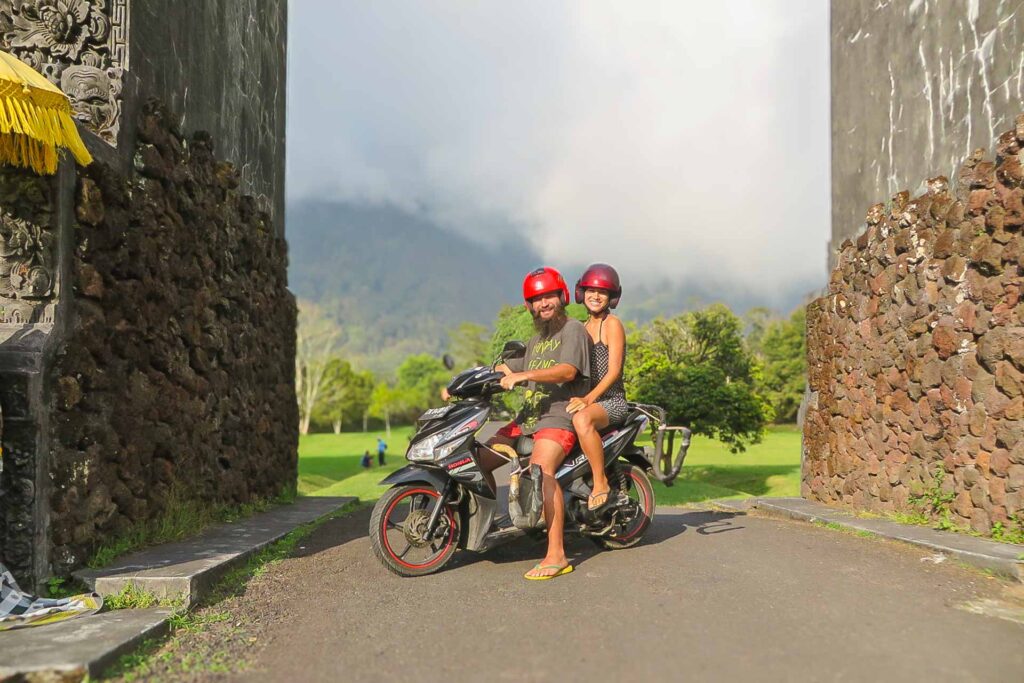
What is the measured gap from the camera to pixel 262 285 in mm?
9453

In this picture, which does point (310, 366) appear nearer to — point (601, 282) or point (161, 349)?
point (161, 349)

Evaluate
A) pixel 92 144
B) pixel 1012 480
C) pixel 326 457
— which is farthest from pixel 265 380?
pixel 326 457

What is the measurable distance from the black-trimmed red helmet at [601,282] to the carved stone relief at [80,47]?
11.5 feet

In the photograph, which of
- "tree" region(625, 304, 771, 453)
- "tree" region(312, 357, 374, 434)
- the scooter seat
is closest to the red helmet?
the scooter seat

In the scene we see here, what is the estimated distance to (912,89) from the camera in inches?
323

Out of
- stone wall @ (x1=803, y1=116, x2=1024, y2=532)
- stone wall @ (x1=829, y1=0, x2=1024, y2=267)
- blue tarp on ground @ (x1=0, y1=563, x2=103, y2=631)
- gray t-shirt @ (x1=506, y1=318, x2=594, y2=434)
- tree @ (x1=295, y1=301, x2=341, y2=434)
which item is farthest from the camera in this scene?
tree @ (x1=295, y1=301, x2=341, y2=434)

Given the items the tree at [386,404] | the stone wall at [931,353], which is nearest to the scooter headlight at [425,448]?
the stone wall at [931,353]

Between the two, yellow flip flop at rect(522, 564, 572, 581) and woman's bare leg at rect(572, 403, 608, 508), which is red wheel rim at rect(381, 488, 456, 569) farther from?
woman's bare leg at rect(572, 403, 608, 508)

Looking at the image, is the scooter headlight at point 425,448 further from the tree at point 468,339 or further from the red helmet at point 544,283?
the tree at point 468,339

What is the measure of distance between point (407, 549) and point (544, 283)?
6.50 ft

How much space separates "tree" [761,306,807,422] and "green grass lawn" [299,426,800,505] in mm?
12386

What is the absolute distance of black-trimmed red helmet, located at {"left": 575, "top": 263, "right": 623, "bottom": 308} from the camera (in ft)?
19.2

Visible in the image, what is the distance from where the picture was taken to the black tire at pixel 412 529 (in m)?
4.96

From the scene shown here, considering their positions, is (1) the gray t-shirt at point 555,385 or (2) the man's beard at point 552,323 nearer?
(1) the gray t-shirt at point 555,385
